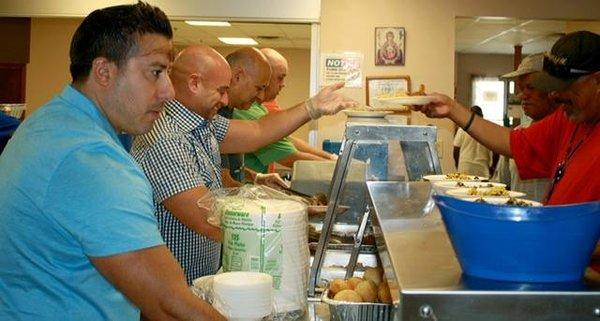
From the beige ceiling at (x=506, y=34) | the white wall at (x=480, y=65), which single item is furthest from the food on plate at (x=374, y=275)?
the white wall at (x=480, y=65)

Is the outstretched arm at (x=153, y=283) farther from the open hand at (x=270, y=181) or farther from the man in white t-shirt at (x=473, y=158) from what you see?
the man in white t-shirt at (x=473, y=158)

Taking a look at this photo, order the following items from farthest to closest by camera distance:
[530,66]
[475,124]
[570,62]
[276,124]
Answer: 1. [530,66]
2. [475,124]
3. [276,124]
4. [570,62]

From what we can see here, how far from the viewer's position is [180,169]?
6.22ft

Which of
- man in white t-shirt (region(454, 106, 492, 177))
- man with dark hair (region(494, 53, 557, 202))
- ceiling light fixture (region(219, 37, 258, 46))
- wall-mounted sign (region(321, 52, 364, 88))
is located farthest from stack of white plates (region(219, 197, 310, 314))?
ceiling light fixture (region(219, 37, 258, 46))

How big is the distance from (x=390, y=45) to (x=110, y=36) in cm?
351

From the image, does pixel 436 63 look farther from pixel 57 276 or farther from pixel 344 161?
pixel 57 276

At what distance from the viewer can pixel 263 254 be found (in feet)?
4.55

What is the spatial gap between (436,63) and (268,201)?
3.34 meters


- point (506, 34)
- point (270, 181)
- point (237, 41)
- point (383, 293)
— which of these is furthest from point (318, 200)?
point (237, 41)

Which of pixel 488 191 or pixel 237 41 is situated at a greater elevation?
pixel 237 41

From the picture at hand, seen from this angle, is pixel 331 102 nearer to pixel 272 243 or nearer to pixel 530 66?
pixel 272 243

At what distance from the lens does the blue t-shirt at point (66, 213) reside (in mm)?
1139

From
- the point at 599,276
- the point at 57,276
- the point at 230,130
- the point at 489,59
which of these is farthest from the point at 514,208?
the point at 489,59

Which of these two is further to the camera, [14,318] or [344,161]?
[344,161]
